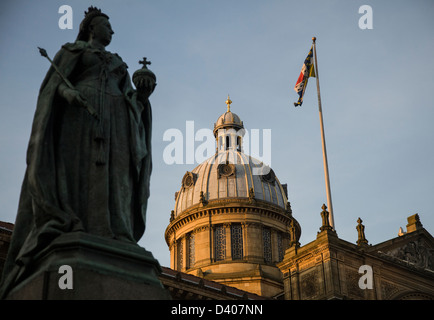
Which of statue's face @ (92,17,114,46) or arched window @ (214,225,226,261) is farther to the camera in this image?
arched window @ (214,225,226,261)

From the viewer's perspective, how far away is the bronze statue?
665 cm

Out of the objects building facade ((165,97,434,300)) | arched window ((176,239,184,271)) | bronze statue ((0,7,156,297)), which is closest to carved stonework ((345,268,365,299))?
building facade ((165,97,434,300))

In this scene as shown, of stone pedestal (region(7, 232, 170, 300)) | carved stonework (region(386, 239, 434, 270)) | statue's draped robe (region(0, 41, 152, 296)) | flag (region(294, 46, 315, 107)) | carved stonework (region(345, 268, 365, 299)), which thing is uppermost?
flag (region(294, 46, 315, 107))

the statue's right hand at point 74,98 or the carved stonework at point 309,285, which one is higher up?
the carved stonework at point 309,285

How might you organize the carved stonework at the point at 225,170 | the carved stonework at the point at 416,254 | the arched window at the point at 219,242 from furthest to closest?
the carved stonework at the point at 225,170 → the arched window at the point at 219,242 → the carved stonework at the point at 416,254

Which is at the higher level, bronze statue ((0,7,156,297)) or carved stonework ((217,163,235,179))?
carved stonework ((217,163,235,179))

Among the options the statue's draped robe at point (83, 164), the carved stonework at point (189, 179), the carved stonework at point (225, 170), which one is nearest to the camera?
the statue's draped robe at point (83, 164)

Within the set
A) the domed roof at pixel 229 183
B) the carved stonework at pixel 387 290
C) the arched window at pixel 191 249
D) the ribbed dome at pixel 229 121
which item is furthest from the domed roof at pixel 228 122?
the carved stonework at pixel 387 290

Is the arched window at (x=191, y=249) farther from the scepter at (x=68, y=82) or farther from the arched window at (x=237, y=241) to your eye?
the scepter at (x=68, y=82)

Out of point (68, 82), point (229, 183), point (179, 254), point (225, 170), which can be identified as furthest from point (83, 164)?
point (225, 170)

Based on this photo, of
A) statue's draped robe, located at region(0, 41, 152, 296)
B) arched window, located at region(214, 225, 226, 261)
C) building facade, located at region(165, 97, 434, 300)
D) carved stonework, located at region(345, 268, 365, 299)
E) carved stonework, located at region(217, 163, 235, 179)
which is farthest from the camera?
carved stonework, located at region(217, 163, 235, 179)

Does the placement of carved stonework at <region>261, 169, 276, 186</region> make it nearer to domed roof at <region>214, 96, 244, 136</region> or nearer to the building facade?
the building facade

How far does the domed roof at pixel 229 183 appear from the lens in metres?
66.4

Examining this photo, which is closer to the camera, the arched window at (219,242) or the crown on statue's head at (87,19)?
the crown on statue's head at (87,19)
